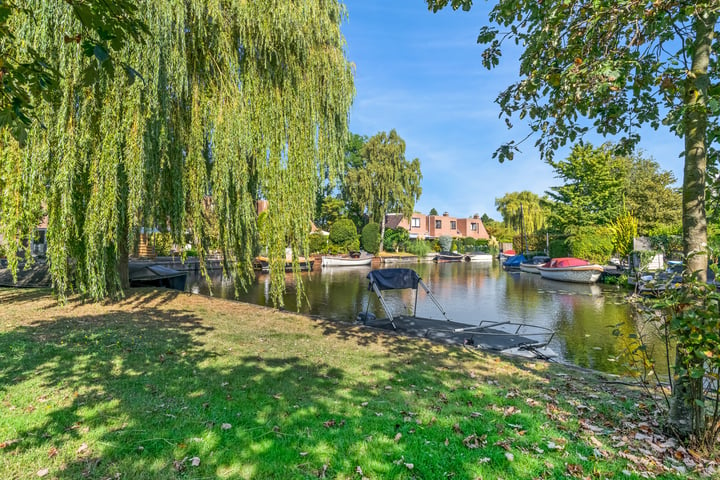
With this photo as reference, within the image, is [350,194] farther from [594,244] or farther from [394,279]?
[394,279]

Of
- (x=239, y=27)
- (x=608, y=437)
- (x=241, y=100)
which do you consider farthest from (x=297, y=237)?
(x=608, y=437)

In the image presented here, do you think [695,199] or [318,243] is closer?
[695,199]

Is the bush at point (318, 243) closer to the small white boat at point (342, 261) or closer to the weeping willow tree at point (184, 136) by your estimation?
the small white boat at point (342, 261)

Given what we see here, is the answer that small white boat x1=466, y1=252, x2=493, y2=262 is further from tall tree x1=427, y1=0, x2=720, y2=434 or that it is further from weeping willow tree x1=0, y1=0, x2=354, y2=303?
tall tree x1=427, y1=0, x2=720, y2=434

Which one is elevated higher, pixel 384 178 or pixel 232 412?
pixel 384 178

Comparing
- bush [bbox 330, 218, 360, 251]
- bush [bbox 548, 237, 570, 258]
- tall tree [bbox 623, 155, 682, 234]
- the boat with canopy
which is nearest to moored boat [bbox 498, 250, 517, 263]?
bush [bbox 548, 237, 570, 258]

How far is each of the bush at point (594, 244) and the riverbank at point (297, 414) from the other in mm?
26102

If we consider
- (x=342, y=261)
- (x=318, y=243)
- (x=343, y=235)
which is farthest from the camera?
(x=343, y=235)

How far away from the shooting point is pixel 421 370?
5.50 metres

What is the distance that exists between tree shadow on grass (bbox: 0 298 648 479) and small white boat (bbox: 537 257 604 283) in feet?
69.0

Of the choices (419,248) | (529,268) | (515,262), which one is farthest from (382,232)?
(529,268)

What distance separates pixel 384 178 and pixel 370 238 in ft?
24.2

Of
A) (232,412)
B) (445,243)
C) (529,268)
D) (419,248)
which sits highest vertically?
(445,243)

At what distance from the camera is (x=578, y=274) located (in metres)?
23.5
